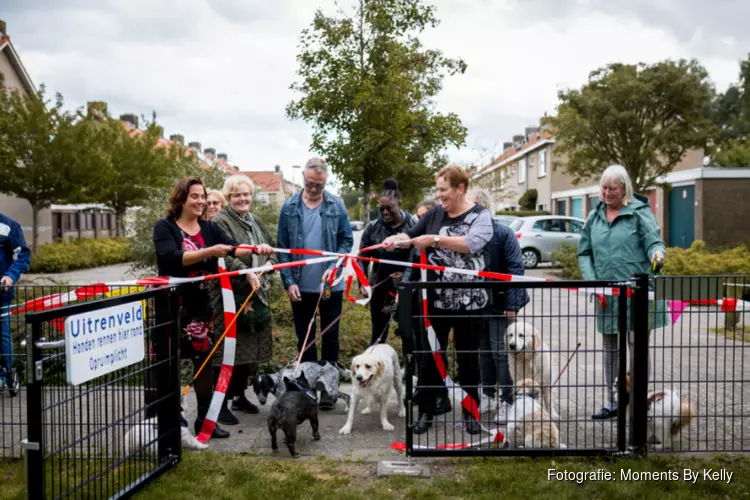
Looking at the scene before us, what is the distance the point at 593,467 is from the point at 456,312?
4.14ft

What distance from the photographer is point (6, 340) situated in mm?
5227

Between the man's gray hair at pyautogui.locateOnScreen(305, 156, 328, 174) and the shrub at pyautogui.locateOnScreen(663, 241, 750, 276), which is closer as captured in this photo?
the man's gray hair at pyautogui.locateOnScreen(305, 156, 328, 174)

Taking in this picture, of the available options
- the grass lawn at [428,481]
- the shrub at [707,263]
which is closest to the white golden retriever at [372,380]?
the grass lawn at [428,481]

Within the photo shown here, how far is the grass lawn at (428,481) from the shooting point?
3432 millimetres

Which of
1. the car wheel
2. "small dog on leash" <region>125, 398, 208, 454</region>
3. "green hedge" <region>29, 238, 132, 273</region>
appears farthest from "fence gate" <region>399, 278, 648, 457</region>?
"green hedge" <region>29, 238, 132, 273</region>

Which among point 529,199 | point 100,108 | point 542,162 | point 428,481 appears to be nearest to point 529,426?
point 428,481

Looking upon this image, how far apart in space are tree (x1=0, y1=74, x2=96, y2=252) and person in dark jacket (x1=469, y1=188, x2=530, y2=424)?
20.0 metres

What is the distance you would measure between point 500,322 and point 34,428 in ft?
9.34

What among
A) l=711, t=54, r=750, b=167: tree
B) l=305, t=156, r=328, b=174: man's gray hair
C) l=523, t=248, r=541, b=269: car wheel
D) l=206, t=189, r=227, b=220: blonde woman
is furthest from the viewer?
l=711, t=54, r=750, b=167: tree

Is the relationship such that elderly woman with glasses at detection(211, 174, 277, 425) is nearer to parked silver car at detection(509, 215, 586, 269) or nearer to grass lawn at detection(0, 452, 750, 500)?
grass lawn at detection(0, 452, 750, 500)

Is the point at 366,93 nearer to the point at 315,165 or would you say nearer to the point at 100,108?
the point at 315,165

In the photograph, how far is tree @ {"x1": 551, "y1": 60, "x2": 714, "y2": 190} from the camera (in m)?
19.9

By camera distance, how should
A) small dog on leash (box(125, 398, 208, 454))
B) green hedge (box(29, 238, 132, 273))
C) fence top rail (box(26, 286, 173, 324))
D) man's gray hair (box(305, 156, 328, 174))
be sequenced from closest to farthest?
1. fence top rail (box(26, 286, 173, 324))
2. small dog on leash (box(125, 398, 208, 454))
3. man's gray hair (box(305, 156, 328, 174))
4. green hedge (box(29, 238, 132, 273))

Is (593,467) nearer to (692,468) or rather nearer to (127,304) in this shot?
(692,468)
